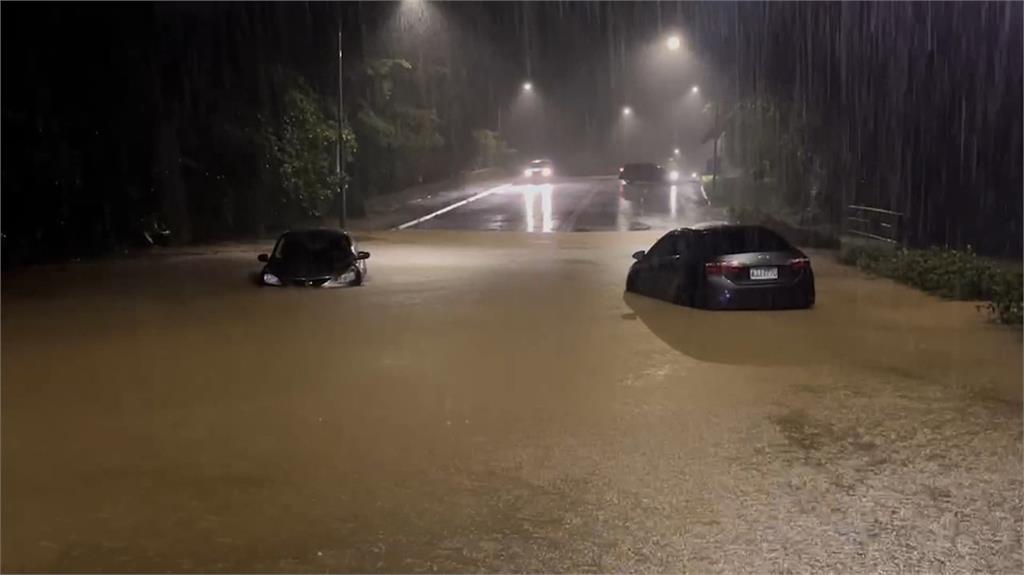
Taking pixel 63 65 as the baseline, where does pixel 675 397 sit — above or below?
below

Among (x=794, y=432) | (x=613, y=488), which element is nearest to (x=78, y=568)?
(x=613, y=488)

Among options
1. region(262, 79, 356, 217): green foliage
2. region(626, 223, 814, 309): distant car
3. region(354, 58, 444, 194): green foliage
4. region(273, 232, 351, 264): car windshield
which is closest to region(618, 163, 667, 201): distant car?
region(354, 58, 444, 194): green foliage

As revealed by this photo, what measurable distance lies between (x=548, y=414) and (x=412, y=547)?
3.51 metres

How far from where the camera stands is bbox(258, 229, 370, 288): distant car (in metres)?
19.6

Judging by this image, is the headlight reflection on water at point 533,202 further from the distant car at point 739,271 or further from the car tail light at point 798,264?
the car tail light at point 798,264

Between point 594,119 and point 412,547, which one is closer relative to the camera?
point 412,547

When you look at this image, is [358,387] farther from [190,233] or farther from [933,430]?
[190,233]

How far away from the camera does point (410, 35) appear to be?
164 ft

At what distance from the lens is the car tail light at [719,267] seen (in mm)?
15836

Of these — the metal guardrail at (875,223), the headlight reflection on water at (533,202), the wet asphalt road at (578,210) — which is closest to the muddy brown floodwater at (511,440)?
the metal guardrail at (875,223)

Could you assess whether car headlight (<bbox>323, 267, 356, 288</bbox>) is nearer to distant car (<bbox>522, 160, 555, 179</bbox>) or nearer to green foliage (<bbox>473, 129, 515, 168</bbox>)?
distant car (<bbox>522, 160, 555, 179</bbox>)

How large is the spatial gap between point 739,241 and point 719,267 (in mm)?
521

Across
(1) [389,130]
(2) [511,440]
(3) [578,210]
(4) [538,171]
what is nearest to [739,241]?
(2) [511,440]

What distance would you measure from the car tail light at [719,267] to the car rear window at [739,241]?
0.16 metres
